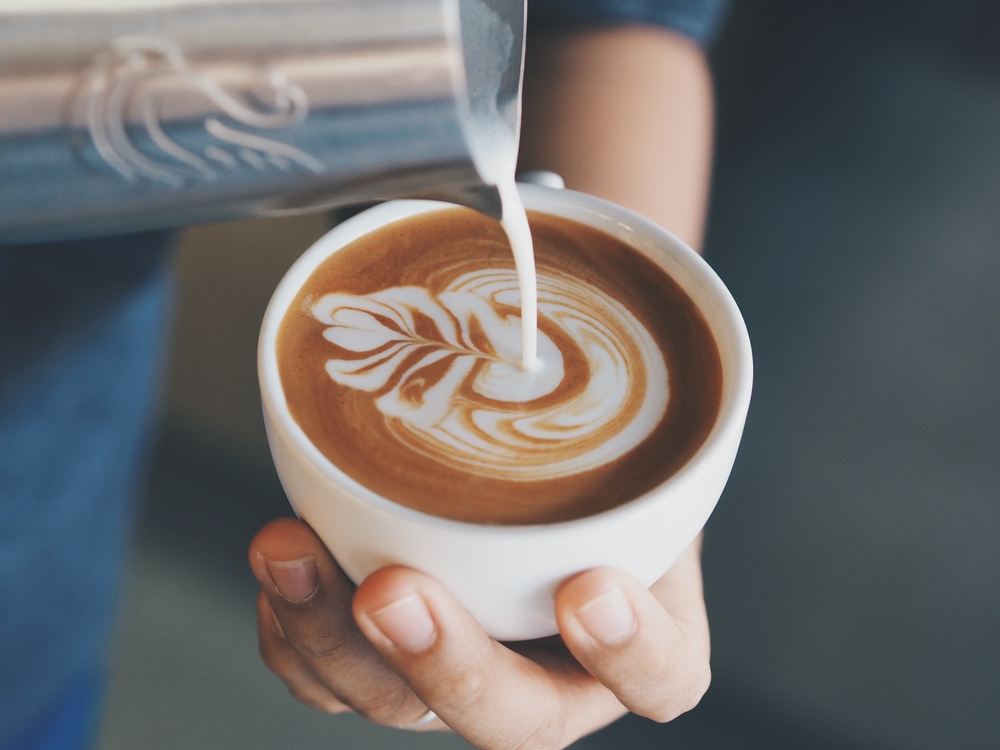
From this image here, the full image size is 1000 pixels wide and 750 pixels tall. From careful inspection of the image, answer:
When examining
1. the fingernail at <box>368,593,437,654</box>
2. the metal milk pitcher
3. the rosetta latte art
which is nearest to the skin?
the fingernail at <box>368,593,437,654</box>

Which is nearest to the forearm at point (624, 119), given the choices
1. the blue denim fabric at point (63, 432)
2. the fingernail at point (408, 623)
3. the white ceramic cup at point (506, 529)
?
the white ceramic cup at point (506, 529)

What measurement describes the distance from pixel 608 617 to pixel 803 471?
1.31 meters

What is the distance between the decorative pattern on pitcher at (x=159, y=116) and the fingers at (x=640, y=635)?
0.34 meters

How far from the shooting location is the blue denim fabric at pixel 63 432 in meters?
1.00

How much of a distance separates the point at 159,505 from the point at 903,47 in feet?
8.41

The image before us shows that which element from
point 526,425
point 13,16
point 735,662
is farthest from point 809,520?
point 13,16

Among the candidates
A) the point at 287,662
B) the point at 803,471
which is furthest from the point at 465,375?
the point at 803,471

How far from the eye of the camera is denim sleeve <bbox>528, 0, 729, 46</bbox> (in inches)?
46.8

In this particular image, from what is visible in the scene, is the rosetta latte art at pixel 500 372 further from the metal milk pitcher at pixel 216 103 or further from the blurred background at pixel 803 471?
the blurred background at pixel 803 471

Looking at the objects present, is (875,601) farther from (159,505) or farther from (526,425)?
(159,505)

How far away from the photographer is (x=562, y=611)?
61 centimetres

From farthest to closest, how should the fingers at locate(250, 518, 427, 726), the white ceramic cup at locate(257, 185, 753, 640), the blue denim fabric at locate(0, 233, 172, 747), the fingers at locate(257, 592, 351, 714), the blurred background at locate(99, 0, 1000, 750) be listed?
the blurred background at locate(99, 0, 1000, 750), the blue denim fabric at locate(0, 233, 172, 747), the fingers at locate(257, 592, 351, 714), the fingers at locate(250, 518, 427, 726), the white ceramic cup at locate(257, 185, 753, 640)

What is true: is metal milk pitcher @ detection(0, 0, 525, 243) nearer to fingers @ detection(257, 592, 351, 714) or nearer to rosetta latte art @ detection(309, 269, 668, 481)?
rosetta latte art @ detection(309, 269, 668, 481)

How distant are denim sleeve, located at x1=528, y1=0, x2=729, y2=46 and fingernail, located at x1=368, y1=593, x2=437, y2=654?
35.8 inches
